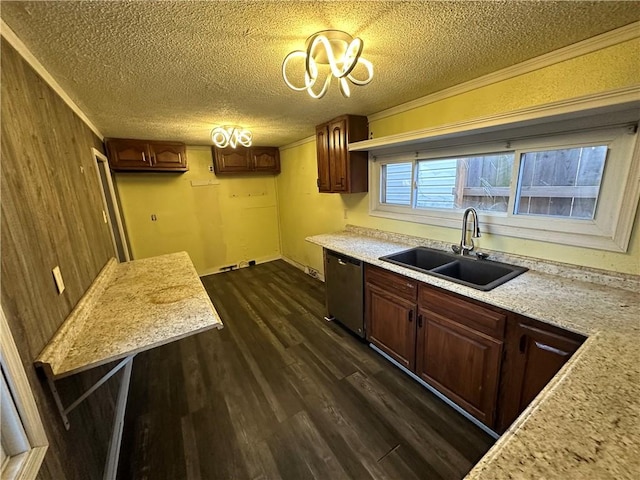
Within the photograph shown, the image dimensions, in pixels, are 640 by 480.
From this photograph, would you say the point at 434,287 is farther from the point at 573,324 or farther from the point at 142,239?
the point at 142,239

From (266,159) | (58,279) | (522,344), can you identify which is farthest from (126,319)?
(266,159)

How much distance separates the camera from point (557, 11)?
1.10m

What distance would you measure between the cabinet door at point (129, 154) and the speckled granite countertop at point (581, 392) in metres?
3.99

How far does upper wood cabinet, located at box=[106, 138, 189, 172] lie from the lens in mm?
3316

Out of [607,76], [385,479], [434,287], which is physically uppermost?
[607,76]

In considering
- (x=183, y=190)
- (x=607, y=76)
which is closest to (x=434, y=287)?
(x=607, y=76)

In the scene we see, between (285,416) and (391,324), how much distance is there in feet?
3.44

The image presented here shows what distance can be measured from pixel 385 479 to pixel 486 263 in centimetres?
151

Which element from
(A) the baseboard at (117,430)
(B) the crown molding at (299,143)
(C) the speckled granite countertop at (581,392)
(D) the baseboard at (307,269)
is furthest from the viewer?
(D) the baseboard at (307,269)

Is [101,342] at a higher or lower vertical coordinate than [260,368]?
higher

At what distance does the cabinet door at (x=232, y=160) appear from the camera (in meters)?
4.20

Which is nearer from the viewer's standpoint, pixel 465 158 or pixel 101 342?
pixel 101 342

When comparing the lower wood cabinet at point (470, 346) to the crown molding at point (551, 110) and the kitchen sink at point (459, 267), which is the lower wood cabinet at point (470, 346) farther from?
the crown molding at point (551, 110)

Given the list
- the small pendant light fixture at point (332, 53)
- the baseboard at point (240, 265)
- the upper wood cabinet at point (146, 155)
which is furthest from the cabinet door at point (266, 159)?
the small pendant light fixture at point (332, 53)
